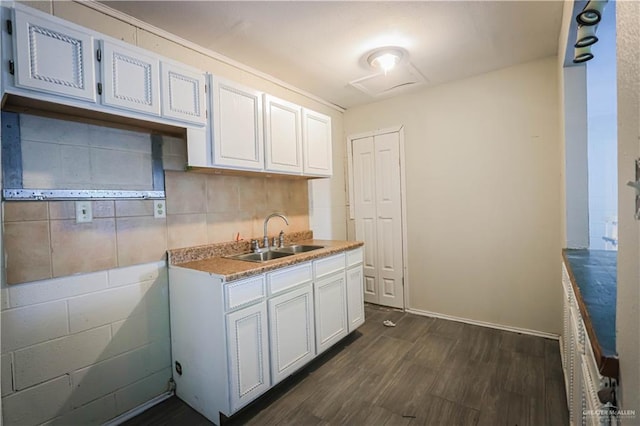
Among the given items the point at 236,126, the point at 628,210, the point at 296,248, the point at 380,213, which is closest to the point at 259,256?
the point at 296,248

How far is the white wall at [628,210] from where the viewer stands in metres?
0.56

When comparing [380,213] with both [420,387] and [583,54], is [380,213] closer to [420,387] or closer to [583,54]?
[420,387]

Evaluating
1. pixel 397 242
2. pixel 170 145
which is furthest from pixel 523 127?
pixel 170 145

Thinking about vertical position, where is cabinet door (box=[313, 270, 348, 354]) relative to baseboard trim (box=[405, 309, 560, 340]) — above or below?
above

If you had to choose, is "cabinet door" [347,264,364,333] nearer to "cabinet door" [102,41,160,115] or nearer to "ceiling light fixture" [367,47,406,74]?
"ceiling light fixture" [367,47,406,74]

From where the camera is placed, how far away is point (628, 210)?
633 mm

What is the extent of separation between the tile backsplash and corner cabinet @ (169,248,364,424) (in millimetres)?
311

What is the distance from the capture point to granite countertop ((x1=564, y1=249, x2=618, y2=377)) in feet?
2.36

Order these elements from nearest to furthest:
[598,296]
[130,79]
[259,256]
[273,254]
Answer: [598,296] → [130,79] → [259,256] → [273,254]

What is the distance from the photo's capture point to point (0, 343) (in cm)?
141

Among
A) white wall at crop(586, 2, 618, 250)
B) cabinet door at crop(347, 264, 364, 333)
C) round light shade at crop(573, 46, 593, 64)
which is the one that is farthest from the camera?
cabinet door at crop(347, 264, 364, 333)

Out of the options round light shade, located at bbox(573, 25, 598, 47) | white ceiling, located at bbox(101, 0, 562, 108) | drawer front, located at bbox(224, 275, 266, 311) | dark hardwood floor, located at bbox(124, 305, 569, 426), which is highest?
white ceiling, located at bbox(101, 0, 562, 108)

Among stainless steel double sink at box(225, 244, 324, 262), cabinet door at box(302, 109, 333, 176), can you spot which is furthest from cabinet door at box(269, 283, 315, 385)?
cabinet door at box(302, 109, 333, 176)

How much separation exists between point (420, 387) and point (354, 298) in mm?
924
